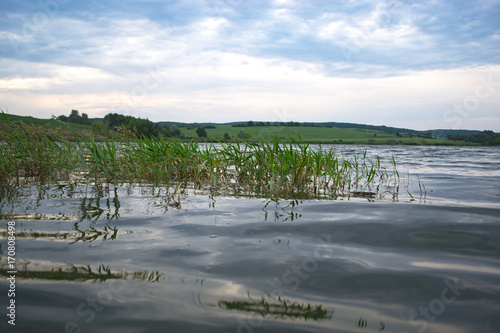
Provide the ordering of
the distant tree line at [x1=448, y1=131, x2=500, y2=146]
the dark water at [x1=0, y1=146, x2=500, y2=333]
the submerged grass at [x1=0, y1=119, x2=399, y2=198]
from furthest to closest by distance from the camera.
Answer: the distant tree line at [x1=448, y1=131, x2=500, y2=146] → the submerged grass at [x1=0, y1=119, x2=399, y2=198] → the dark water at [x1=0, y1=146, x2=500, y2=333]

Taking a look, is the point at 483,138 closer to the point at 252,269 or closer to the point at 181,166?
the point at 181,166

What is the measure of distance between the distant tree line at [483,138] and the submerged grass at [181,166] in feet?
103

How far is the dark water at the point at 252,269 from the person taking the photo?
6.27ft

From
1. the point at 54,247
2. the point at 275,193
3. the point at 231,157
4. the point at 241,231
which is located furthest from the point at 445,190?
the point at 54,247

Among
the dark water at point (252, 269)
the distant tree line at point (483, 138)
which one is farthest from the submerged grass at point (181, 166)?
the distant tree line at point (483, 138)

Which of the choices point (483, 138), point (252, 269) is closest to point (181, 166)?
point (252, 269)

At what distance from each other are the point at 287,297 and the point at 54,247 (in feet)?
7.25

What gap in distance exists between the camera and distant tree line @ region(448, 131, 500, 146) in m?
32.1

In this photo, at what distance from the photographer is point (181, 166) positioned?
7.49 meters

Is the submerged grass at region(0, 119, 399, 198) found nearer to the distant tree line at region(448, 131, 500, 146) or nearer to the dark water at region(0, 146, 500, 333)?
the dark water at region(0, 146, 500, 333)

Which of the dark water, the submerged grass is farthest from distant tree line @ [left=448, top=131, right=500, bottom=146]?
the dark water

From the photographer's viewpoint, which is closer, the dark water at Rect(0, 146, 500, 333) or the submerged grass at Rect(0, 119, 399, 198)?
the dark water at Rect(0, 146, 500, 333)

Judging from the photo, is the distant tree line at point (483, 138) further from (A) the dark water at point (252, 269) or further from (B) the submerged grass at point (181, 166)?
(A) the dark water at point (252, 269)

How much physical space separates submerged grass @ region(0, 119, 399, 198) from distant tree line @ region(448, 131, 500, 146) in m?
31.4
